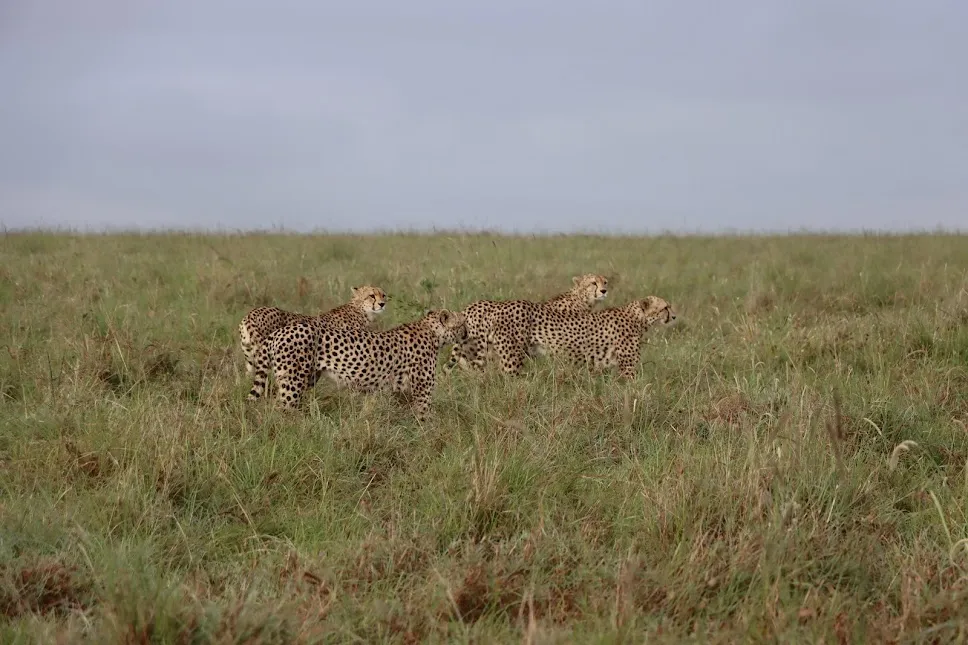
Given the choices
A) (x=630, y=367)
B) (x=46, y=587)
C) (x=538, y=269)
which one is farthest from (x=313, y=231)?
(x=46, y=587)

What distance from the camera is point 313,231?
18281 mm

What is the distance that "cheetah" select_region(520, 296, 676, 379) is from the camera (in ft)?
23.8

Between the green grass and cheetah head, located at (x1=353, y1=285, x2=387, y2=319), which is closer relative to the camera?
the green grass

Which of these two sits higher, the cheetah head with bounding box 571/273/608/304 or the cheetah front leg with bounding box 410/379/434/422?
the cheetah head with bounding box 571/273/608/304

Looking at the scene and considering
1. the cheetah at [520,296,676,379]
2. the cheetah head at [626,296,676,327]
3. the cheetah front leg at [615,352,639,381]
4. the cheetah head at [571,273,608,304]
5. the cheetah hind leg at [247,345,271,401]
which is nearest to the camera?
the cheetah hind leg at [247,345,271,401]

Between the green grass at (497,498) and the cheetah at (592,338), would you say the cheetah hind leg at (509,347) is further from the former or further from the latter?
the green grass at (497,498)

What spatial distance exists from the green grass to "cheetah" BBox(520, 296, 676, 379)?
0.23 meters

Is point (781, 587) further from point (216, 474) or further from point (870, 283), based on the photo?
point (870, 283)

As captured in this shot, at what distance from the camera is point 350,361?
5848mm

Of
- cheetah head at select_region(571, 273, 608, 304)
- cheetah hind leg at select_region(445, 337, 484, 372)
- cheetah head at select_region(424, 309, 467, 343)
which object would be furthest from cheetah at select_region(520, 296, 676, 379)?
cheetah head at select_region(571, 273, 608, 304)

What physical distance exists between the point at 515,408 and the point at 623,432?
655mm

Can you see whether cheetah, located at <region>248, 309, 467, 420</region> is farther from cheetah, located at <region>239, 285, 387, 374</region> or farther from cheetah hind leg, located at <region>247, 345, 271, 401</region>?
cheetah, located at <region>239, 285, 387, 374</region>

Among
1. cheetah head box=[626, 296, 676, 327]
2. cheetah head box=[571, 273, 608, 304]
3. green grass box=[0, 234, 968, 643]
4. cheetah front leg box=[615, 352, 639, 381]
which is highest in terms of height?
cheetah head box=[571, 273, 608, 304]

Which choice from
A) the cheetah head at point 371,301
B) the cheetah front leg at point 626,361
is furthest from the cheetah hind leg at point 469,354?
the cheetah front leg at point 626,361
